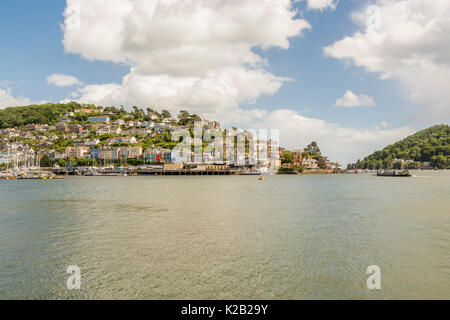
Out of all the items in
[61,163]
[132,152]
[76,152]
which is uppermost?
[76,152]

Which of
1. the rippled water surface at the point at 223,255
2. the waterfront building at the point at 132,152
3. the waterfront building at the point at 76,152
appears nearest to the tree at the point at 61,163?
the waterfront building at the point at 76,152

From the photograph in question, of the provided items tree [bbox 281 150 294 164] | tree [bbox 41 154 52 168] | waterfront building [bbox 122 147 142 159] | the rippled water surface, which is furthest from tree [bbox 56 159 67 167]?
the rippled water surface

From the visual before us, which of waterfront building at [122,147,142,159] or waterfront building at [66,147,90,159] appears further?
waterfront building at [66,147,90,159]

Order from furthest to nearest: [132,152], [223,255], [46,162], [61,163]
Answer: [132,152] < [61,163] < [46,162] < [223,255]

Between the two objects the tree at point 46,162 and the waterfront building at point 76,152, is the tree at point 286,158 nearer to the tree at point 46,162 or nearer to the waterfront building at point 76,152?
the waterfront building at point 76,152

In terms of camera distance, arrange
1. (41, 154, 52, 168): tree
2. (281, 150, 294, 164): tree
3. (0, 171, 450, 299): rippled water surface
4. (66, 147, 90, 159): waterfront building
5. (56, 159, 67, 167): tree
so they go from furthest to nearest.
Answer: (66, 147, 90, 159): waterfront building
(281, 150, 294, 164): tree
(56, 159, 67, 167): tree
(41, 154, 52, 168): tree
(0, 171, 450, 299): rippled water surface

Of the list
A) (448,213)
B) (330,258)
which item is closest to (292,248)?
(330,258)

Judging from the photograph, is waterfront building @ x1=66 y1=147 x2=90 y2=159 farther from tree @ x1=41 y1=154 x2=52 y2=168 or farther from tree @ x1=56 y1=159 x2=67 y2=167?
tree @ x1=41 y1=154 x2=52 y2=168

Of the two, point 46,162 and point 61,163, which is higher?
point 46,162

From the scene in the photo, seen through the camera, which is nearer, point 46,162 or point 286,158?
point 46,162

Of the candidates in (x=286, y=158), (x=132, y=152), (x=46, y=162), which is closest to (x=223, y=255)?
(x=286, y=158)

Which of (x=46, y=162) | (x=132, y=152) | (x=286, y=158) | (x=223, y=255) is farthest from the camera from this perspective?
(x=132, y=152)

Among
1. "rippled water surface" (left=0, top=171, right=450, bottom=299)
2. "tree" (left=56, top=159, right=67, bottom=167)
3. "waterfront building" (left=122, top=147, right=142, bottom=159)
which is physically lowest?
"rippled water surface" (left=0, top=171, right=450, bottom=299)

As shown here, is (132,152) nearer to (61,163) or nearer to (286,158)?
(61,163)
